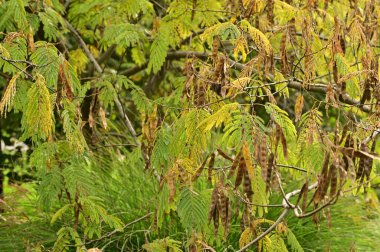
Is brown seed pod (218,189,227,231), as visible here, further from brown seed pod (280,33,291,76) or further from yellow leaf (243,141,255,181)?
brown seed pod (280,33,291,76)

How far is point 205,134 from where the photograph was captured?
3342mm

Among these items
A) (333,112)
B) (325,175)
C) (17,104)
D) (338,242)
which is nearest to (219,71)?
(325,175)

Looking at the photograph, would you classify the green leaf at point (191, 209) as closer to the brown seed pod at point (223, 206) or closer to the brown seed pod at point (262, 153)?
the brown seed pod at point (223, 206)

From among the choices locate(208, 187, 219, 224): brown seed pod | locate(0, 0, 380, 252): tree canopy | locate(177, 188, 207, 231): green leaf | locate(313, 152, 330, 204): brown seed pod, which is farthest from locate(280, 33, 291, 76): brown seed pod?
locate(313, 152, 330, 204): brown seed pod

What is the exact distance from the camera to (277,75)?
401cm

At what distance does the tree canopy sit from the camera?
9.93 ft

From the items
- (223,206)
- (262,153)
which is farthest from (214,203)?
(262,153)

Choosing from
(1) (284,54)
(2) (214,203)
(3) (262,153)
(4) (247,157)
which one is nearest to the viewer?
(4) (247,157)

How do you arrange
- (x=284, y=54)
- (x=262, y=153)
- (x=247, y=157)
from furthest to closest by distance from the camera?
(x=284, y=54), (x=262, y=153), (x=247, y=157)

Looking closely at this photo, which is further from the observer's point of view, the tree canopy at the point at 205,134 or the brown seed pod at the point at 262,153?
the tree canopy at the point at 205,134

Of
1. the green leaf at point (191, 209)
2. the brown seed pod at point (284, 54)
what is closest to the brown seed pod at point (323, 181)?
the green leaf at point (191, 209)

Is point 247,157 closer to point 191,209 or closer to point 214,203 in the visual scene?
point 214,203

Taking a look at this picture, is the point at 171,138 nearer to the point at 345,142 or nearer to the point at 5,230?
the point at 345,142

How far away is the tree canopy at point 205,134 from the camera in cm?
303
